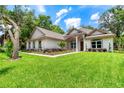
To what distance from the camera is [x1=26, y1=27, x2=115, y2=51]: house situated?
23.8 meters

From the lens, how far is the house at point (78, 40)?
23750 millimetres

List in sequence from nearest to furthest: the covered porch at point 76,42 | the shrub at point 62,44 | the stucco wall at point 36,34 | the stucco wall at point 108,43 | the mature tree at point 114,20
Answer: the stucco wall at point 108,43
the covered porch at point 76,42
the shrub at point 62,44
the stucco wall at point 36,34
the mature tree at point 114,20

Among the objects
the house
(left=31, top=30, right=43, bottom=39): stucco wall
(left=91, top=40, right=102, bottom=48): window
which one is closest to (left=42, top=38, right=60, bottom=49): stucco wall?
the house

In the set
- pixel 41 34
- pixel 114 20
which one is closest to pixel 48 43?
pixel 41 34

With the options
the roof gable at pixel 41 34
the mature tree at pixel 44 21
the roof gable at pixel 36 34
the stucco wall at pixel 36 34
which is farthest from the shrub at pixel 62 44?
the mature tree at pixel 44 21

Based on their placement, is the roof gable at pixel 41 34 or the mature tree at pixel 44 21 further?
the mature tree at pixel 44 21

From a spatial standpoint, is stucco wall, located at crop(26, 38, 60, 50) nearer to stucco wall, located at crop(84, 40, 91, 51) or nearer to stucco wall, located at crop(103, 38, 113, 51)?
stucco wall, located at crop(84, 40, 91, 51)

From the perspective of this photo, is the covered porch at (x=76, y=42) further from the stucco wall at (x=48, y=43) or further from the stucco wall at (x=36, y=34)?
the stucco wall at (x=36, y=34)

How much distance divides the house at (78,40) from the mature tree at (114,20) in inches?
581

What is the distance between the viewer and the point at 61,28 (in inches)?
1751
